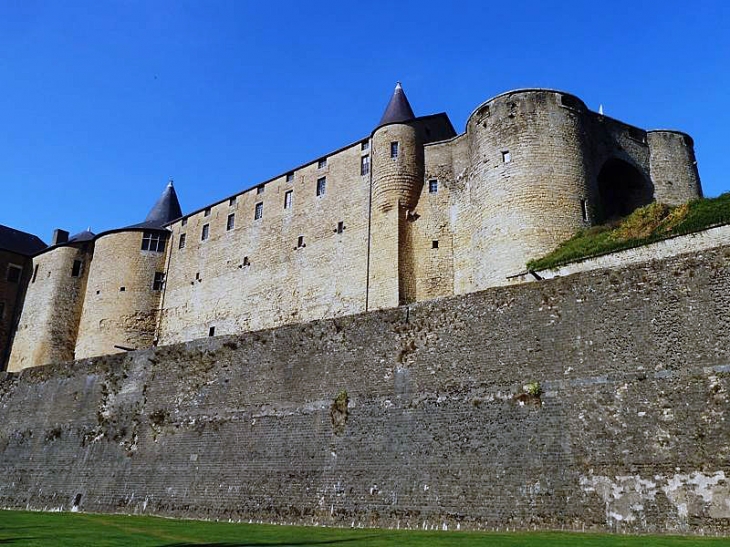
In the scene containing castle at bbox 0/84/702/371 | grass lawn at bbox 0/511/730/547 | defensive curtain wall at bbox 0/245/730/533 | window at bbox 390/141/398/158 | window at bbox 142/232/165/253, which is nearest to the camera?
grass lawn at bbox 0/511/730/547

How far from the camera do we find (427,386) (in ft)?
46.3

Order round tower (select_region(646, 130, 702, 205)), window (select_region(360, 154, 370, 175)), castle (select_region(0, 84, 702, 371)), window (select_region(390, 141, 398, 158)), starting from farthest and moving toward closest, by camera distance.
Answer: window (select_region(360, 154, 370, 175))
window (select_region(390, 141, 398, 158))
round tower (select_region(646, 130, 702, 205))
castle (select_region(0, 84, 702, 371))

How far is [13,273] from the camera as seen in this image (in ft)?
145

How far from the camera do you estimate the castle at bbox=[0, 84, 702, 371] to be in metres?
24.4

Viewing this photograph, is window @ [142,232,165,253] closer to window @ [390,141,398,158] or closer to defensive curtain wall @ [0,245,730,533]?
window @ [390,141,398,158]

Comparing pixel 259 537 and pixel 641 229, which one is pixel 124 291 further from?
pixel 259 537

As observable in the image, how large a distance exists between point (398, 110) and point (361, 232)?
6221mm

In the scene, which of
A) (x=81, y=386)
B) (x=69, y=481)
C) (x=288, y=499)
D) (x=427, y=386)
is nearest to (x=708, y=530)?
(x=427, y=386)

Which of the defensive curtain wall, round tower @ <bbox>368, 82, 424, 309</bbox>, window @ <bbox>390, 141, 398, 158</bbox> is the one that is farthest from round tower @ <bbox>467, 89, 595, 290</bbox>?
the defensive curtain wall

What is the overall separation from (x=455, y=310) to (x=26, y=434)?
606 inches

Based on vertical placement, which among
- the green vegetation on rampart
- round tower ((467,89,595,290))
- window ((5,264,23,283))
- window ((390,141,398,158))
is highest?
window ((390,141,398,158))

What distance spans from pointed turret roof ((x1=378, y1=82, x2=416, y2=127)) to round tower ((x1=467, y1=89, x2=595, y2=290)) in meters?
5.78

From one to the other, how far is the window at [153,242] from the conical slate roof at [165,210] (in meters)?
1.89

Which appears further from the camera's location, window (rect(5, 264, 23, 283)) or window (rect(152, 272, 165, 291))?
window (rect(5, 264, 23, 283))
